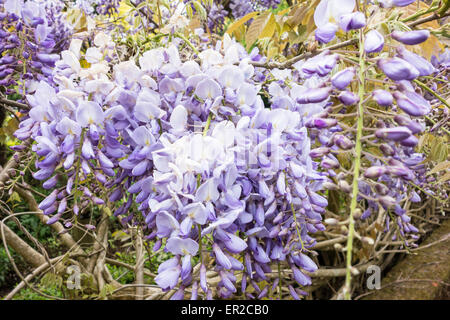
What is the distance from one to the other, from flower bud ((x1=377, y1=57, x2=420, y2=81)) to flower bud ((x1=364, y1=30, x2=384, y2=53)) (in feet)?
0.07

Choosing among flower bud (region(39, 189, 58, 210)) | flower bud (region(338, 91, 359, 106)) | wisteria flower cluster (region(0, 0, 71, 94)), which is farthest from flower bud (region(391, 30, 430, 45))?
wisteria flower cluster (region(0, 0, 71, 94))

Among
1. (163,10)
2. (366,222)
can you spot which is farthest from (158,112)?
(366,222)

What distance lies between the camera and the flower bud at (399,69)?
49 cm

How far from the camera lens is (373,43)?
0.52 m

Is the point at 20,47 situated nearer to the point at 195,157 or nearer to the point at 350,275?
Answer: the point at 195,157

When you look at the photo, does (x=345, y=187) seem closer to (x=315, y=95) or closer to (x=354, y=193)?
(x=354, y=193)

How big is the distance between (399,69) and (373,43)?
0.16ft

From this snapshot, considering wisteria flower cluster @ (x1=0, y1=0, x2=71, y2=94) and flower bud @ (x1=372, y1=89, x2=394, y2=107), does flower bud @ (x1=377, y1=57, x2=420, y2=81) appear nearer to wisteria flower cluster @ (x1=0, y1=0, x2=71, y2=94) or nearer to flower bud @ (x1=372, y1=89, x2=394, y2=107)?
flower bud @ (x1=372, y1=89, x2=394, y2=107)

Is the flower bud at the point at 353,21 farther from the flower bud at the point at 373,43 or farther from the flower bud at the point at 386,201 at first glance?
the flower bud at the point at 386,201

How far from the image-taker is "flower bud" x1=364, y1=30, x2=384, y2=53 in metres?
0.51

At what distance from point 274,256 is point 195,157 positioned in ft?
0.75

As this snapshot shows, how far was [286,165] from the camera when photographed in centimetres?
66

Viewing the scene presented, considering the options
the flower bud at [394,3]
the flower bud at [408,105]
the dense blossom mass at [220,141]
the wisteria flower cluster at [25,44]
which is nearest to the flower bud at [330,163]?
the dense blossom mass at [220,141]

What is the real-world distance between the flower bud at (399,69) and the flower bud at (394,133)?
0.21 feet
